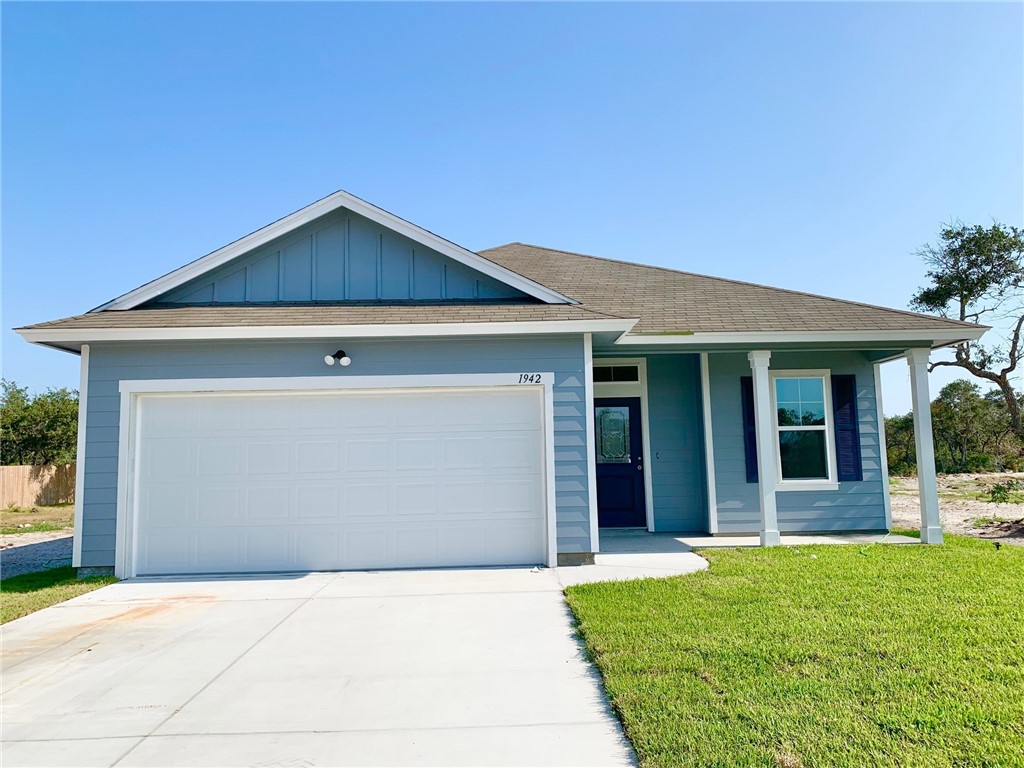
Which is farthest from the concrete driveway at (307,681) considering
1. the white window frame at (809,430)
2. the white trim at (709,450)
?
the white window frame at (809,430)

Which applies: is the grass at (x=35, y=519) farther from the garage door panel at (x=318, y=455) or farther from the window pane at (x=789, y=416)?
the window pane at (x=789, y=416)

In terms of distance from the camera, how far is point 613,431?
1041 centimetres

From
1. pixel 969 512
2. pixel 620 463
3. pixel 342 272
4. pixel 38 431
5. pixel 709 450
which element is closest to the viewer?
pixel 342 272

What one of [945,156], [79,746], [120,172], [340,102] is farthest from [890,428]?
[79,746]

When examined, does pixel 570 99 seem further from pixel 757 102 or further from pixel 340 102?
pixel 340 102

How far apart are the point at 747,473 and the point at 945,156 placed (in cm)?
746

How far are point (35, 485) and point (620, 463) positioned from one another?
19.2m

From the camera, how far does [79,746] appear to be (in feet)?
11.2

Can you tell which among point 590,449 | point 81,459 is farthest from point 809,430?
point 81,459

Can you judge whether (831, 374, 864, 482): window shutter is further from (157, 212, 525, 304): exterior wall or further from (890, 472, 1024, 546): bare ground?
(157, 212, 525, 304): exterior wall

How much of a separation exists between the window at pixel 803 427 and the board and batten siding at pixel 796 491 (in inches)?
9.6

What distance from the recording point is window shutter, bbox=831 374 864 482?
1008cm

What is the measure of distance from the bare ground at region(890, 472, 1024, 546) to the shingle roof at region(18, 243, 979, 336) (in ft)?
13.6

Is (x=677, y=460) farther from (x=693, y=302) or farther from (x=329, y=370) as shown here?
(x=329, y=370)
